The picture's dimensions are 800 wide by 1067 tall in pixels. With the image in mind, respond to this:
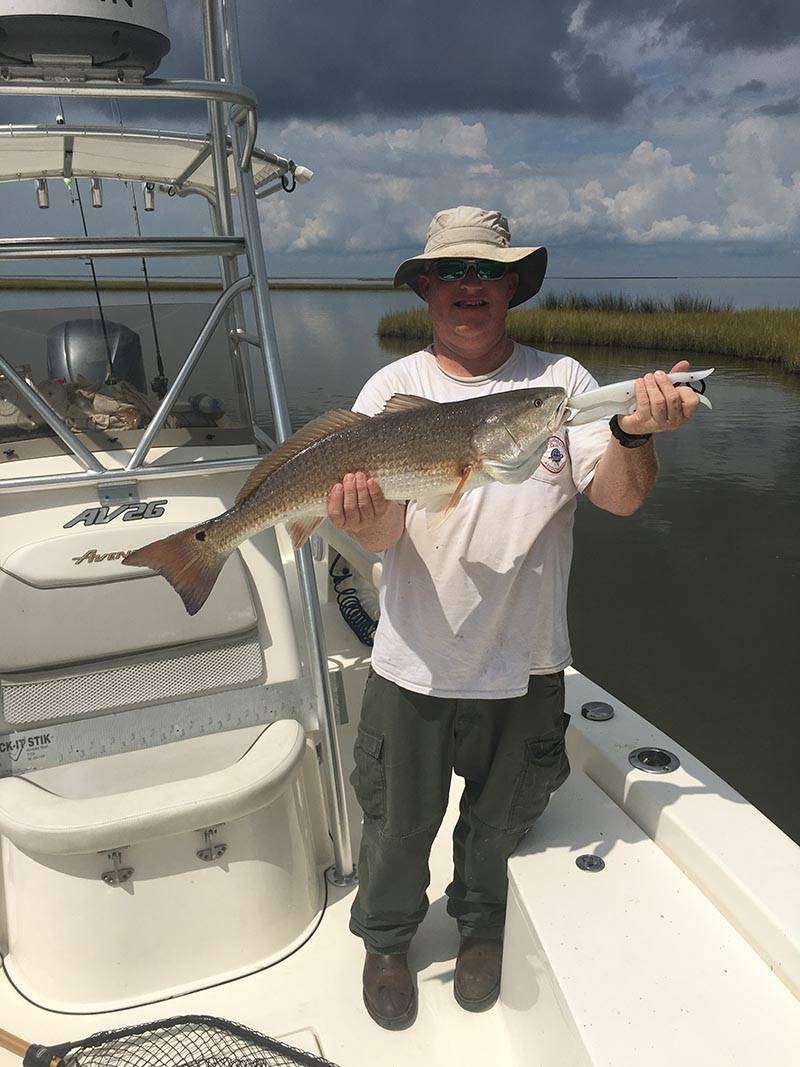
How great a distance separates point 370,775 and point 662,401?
1441 millimetres

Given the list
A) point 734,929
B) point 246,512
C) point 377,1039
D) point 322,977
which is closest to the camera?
point 734,929

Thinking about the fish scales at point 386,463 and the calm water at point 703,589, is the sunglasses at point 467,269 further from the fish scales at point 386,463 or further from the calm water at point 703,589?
the calm water at point 703,589

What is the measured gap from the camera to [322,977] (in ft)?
8.77

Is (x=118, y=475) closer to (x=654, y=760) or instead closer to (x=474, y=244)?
(x=474, y=244)

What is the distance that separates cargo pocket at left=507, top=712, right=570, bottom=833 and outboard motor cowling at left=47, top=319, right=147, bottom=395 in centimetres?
234

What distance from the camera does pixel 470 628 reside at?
2.23 metres

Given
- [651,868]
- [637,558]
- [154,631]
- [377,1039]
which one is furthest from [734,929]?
[637,558]

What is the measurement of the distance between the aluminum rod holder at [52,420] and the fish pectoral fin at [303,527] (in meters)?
0.91

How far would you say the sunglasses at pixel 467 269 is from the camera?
220 cm

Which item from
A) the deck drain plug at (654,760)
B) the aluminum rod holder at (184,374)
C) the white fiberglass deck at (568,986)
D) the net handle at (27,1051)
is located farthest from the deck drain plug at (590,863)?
the aluminum rod holder at (184,374)

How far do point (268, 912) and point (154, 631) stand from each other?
1.11 metres

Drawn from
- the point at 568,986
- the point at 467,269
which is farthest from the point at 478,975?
the point at 467,269

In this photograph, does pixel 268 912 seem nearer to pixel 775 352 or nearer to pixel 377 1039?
pixel 377 1039

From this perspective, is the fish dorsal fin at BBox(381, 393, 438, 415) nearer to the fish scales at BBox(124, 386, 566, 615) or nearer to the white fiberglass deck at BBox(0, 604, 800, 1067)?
the fish scales at BBox(124, 386, 566, 615)
